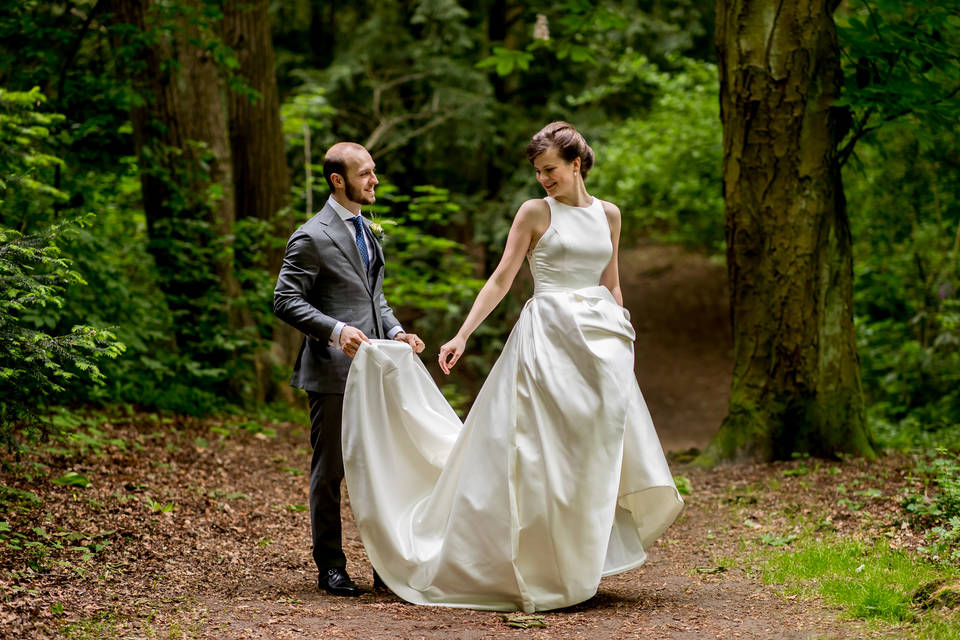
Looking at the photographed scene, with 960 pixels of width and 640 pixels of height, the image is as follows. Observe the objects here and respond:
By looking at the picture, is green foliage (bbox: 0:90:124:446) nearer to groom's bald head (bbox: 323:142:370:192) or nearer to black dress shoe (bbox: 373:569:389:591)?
groom's bald head (bbox: 323:142:370:192)

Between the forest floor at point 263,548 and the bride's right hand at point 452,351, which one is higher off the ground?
the bride's right hand at point 452,351

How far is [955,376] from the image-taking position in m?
10.5

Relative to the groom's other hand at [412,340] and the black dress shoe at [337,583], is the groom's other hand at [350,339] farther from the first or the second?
the black dress shoe at [337,583]

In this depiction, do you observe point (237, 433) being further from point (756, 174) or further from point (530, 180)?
point (530, 180)

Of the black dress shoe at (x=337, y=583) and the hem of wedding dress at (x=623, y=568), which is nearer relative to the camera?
the hem of wedding dress at (x=623, y=568)

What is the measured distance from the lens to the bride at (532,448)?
4.22 m

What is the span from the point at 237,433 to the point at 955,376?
26.0ft

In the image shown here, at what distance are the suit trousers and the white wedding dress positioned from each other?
13 cm

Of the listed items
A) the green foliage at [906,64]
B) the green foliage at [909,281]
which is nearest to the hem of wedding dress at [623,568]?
the green foliage at [906,64]

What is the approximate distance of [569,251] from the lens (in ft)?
14.8

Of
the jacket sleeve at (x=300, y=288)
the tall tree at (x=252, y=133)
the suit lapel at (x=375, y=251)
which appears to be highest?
the tall tree at (x=252, y=133)

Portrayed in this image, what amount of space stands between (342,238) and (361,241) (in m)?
0.15

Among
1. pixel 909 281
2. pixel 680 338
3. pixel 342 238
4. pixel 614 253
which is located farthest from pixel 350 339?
pixel 680 338

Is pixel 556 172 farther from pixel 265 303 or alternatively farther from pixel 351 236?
pixel 265 303
